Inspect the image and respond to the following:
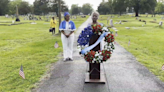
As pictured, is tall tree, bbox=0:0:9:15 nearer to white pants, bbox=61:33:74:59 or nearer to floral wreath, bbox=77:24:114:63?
white pants, bbox=61:33:74:59

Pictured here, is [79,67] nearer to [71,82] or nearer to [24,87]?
[71,82]

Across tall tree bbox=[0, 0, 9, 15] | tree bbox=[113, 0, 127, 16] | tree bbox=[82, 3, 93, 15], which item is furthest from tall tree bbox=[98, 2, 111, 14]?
tall tree bbox=[0, 0, 9, 15]

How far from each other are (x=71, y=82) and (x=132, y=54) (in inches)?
174

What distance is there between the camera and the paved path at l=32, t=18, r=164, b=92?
439 centimetres

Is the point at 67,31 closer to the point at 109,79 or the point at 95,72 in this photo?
the point at 95,72

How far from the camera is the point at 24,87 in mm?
4488

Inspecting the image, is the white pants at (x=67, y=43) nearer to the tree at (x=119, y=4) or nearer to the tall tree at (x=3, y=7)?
the tree at (x=119, y=4)

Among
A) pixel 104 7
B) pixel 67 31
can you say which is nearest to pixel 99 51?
pixel 67 31

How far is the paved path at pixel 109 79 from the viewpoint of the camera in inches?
173

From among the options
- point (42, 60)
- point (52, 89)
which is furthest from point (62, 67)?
point (52, 89)

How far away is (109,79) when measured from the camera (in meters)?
5.03

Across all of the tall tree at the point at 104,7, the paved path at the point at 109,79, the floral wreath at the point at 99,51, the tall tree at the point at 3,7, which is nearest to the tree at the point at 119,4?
the tall tree at the point at 104,7

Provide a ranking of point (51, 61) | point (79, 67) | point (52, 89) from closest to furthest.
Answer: point (52, 89)
point (79, 67)
point (51, 61)

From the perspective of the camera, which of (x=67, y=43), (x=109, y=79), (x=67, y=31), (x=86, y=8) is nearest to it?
(x=109, y=79)
